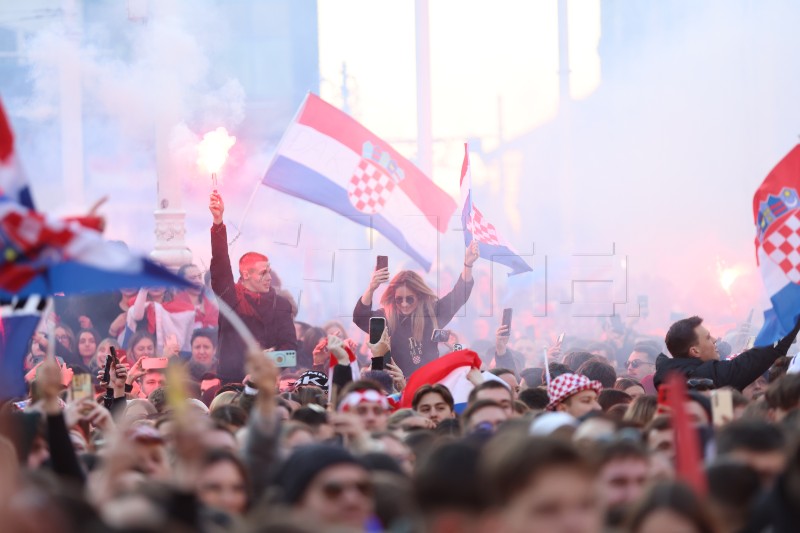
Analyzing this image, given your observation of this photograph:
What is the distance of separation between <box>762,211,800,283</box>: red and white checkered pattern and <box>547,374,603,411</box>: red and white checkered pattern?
1776mm

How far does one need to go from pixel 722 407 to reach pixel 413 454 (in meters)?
1.30

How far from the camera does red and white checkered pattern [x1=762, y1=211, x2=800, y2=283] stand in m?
9.29

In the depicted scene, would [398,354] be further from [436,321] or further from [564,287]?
[564,287]

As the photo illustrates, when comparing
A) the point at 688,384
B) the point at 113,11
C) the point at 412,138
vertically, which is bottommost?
the point at 688,384

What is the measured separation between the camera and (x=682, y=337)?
329 inches

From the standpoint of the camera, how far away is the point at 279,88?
22328 millimetres

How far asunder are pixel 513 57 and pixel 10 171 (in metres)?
15.6

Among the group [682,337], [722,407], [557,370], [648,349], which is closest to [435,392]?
[682,337]

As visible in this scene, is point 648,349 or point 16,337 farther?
point 648,349

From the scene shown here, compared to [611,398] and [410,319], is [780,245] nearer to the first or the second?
[611,398]

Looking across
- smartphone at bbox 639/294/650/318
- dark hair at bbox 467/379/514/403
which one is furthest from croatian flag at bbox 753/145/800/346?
smartphone at bbox 639/294/650/318

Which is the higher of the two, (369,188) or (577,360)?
(369,188)

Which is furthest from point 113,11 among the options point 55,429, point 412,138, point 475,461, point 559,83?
point 475,461

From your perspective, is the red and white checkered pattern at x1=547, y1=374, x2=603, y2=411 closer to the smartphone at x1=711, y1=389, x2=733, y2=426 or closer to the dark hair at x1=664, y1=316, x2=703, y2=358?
the dark hair at x1=664, y1=316, x2=703, y2=358
